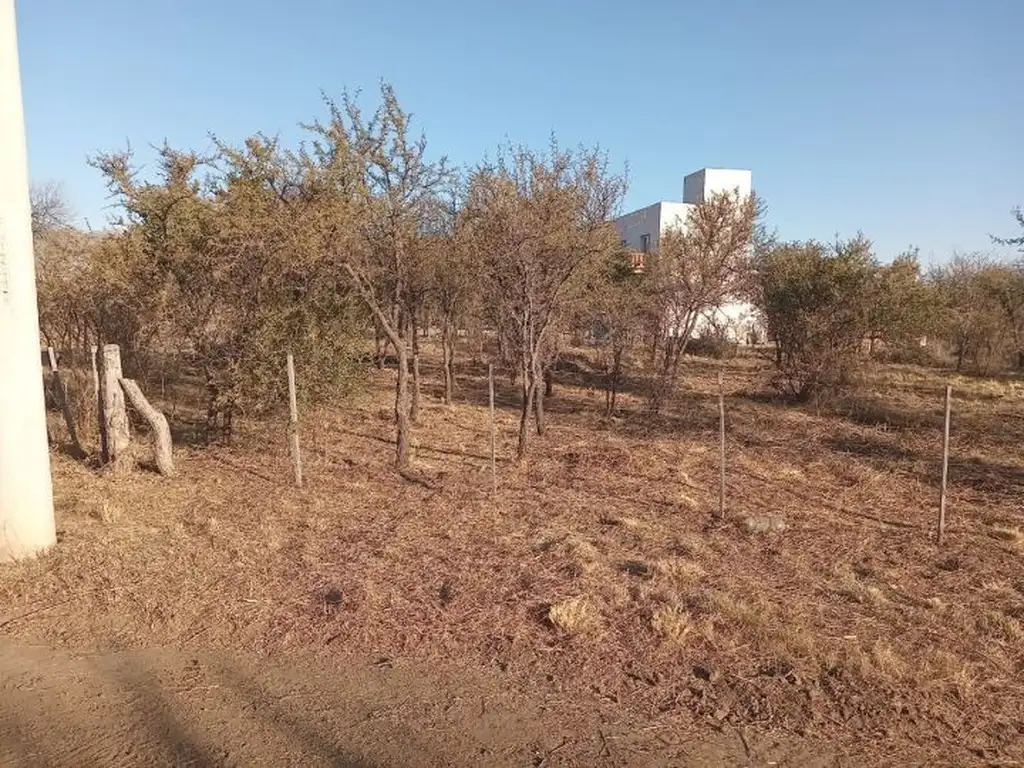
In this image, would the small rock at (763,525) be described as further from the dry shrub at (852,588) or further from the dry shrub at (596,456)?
the dry shrub at (596,456)

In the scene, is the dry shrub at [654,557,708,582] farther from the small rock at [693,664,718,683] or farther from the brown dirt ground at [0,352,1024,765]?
the small rock at [693,664,718,683]

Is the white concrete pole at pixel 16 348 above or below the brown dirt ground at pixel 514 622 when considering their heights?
above

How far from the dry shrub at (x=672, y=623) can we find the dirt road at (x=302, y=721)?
3.31 feet

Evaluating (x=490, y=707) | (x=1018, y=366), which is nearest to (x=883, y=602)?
(x=490, y=707)

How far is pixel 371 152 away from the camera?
30.1ft

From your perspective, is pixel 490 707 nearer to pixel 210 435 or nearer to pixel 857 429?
pixel 210 435

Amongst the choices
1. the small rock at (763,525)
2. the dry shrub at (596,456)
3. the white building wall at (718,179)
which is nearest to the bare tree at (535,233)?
the dry shrub at (596,456)

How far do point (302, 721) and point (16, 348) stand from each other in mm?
3991

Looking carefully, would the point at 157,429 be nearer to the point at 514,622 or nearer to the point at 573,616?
the point at 514,622

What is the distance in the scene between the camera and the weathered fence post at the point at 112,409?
9.28m

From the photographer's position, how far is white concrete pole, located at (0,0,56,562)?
5.65 metres

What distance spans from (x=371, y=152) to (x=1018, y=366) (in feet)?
84.5

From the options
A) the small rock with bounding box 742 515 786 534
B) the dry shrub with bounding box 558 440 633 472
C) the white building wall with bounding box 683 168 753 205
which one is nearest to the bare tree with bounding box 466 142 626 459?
the dry shrub with bounding box 558 440 633 472

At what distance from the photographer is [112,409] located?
936 centimetres
